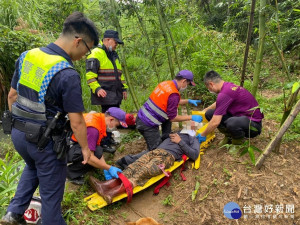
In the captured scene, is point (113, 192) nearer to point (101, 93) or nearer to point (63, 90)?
point (63, 90)

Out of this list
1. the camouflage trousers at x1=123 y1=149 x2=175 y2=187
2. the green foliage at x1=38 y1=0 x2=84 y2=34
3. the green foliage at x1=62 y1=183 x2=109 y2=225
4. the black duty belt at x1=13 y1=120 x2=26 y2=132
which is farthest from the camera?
the green foliage at x1=38 y1=0 x2=84 y2=34

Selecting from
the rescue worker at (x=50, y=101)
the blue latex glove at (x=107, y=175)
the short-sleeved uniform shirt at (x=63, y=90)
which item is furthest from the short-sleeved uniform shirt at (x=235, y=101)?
the short-sleeved uniform shirt at (x=63, y=90)

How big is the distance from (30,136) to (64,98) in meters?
0.42

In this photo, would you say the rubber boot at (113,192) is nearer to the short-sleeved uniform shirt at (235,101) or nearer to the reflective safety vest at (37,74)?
the reflective safety vest at (37,74)

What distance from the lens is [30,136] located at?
5.74ft

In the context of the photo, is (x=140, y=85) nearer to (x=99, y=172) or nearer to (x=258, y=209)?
A: (x=99, y=172)

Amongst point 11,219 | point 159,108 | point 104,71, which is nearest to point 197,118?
point 159,108

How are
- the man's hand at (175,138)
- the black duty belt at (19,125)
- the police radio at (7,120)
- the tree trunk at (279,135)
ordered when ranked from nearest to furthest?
the black duty belt at (19,125) → the police radio at (7,120) → the tree trunk at (279,135) → the man's hand at (175,138)

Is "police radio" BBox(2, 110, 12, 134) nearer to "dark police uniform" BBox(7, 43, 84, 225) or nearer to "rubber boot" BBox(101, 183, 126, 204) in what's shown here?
"dark police uniform" BBox(7, 43, 84, 225)

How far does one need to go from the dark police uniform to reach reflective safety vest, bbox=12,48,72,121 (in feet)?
0.07

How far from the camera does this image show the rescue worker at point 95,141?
2.57m

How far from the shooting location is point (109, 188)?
2520mm

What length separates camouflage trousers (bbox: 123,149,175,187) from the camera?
8.77ft

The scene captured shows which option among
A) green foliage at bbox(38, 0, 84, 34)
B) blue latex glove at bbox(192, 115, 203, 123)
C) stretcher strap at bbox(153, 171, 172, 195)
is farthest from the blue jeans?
green foliage at bbox(38, 0, 84, 34)
